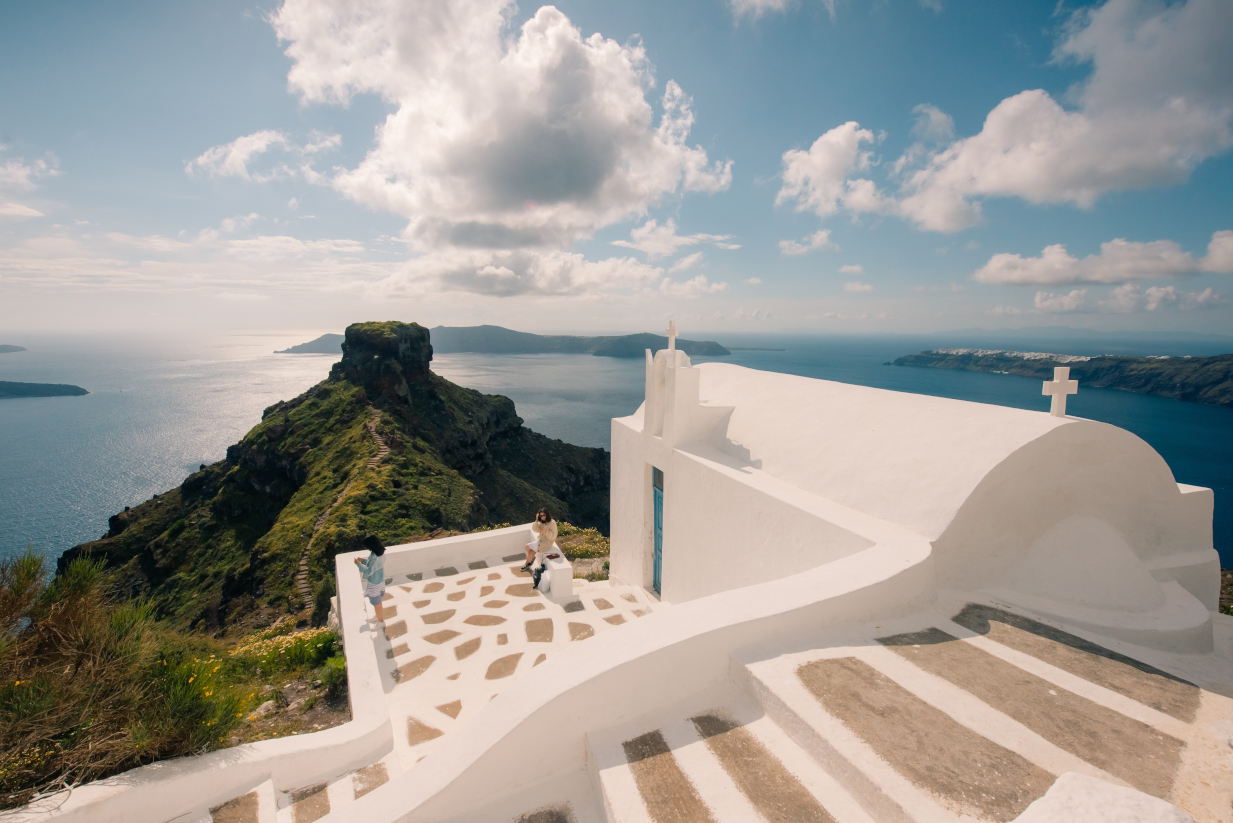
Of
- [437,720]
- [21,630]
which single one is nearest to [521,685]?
[437,720]

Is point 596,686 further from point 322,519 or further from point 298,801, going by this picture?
point 322,519

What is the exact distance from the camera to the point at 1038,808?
1.70 m

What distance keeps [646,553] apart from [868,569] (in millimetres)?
5014

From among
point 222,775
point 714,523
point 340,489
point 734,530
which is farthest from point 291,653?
point 340,489

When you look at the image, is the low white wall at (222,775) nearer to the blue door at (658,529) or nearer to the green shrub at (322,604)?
the blue door at (658,529)

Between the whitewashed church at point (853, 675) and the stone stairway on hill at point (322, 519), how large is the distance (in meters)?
22.4

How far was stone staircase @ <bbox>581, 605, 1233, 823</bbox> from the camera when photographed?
2158mm

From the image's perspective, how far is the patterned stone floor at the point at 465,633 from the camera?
5.21 meters

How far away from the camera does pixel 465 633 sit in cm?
678

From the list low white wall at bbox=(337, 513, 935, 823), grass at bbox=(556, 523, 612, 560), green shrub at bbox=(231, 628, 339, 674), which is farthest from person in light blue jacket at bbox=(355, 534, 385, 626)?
low white wall at bbox=(337, 513, 935, 823)

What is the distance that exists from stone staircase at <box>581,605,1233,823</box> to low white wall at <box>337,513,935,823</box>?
0.50ft

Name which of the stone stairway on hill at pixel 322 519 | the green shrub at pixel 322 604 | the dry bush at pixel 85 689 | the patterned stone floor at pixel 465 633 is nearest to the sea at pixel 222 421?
the dry bush at pixel 85 689

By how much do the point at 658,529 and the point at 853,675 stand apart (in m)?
5.26

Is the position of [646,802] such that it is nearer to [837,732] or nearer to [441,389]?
[837,732]
